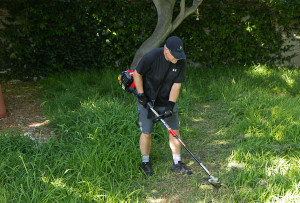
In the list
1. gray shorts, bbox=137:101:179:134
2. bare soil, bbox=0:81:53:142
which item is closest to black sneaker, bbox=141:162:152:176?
gray shorts, bbox=137:101:179:134

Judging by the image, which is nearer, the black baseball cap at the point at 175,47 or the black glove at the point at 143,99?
the black baseball cap at the point at 175,47

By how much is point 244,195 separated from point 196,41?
523 centimetres

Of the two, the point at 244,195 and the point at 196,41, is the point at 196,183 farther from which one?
the point at 196,41

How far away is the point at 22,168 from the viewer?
9.78 feet

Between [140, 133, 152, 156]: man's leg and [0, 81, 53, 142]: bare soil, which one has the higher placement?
[140, 133, 152, 156]: man's leg

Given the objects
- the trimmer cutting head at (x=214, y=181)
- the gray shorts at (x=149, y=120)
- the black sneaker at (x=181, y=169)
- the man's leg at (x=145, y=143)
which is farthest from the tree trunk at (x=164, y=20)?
the trimmer cutting head at (x=214, y=181)

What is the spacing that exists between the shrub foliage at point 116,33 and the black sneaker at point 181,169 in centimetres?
433

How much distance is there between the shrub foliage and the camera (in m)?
6.62

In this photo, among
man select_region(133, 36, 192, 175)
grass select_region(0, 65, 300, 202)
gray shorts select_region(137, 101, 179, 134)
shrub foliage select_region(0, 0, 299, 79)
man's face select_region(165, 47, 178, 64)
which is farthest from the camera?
shrub foliage select_region(0, 0, 299, 79)

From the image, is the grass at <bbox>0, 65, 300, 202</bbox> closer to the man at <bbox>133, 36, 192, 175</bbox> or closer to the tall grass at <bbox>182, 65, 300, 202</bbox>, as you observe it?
the tall grass at <bbox>182, 65, 300, 202</bbox>

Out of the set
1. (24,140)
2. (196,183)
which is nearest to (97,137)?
(24,140)

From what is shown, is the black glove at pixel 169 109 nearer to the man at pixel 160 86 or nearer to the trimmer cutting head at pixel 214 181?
the man at pixel 160 86

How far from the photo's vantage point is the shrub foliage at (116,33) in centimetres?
662

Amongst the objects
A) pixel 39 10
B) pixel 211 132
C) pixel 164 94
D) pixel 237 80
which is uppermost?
pixel 39 10
